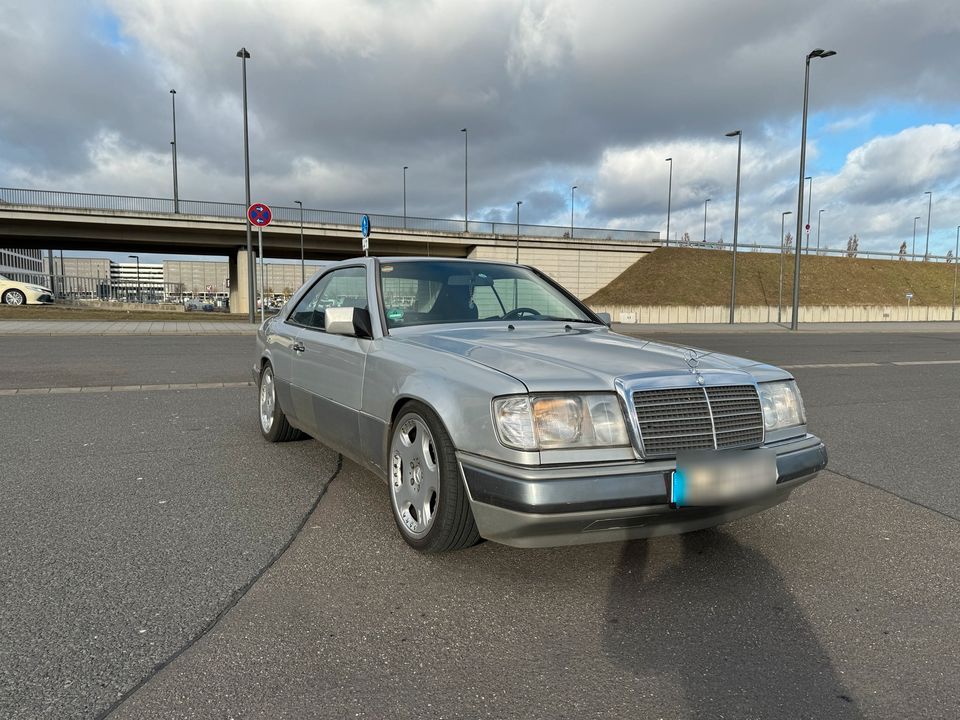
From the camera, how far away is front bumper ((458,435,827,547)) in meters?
2.49

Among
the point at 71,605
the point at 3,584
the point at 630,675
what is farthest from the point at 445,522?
the point at 3,584

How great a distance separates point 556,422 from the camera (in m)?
2.61

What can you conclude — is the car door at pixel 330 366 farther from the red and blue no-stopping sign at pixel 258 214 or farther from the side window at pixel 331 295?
the red and blue no-stopping sign at pixel 258 214

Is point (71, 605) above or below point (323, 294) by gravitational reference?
below

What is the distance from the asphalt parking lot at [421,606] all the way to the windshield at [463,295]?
1189 mm

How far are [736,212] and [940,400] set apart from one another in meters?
28.5

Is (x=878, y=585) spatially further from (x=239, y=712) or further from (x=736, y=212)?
(x=736, y=212)

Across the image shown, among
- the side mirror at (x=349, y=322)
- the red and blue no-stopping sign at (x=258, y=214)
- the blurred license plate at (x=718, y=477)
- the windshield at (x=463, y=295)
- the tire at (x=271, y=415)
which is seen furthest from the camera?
the red and blue no-stopping sign at (x=258, y=214)

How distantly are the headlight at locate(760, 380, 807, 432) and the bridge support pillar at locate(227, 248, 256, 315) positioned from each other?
49190 millimetres

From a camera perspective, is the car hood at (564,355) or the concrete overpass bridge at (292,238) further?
the concrete overpass bridge at (292,238)

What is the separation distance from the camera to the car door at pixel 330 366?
3.75 meters

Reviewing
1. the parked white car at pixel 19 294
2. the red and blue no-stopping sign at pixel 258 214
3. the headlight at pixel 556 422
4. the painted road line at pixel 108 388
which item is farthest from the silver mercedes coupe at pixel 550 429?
the parked white car at pixel 19 294

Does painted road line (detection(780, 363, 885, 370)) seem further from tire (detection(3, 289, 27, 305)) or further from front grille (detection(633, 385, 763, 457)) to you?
tire (detection(3, 289, 27, 305))

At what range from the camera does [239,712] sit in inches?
77.4
